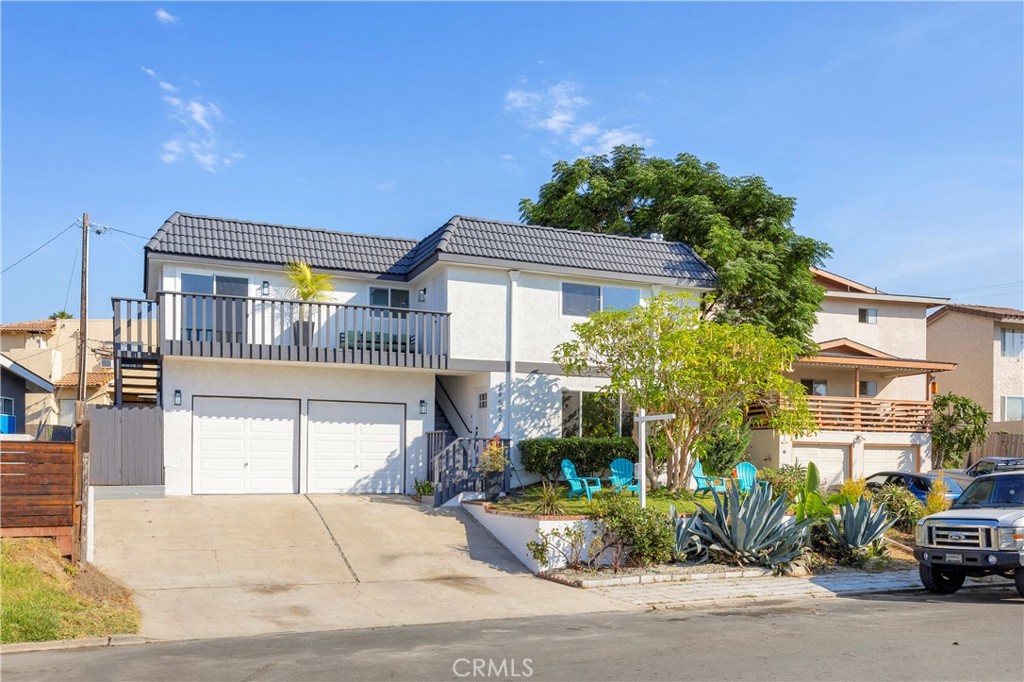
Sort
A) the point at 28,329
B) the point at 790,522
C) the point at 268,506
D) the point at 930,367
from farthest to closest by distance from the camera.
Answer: the point at 28,329 < the point at 930,367 < the point at 268,506 < the point at 790,522

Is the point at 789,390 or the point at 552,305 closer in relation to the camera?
the point at 789,390

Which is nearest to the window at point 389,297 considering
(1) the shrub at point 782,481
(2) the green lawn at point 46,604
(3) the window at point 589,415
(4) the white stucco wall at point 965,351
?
(3) the window at point 589,415

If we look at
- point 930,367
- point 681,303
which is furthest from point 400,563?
A: point 930,367

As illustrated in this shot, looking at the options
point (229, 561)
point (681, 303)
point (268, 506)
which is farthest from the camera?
point (681, 303)

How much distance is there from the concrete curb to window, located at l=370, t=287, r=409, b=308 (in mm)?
13929

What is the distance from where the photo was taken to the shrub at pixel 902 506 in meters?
18.9

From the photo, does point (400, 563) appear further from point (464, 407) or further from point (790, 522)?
point (464, 407)

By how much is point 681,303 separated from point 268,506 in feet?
36.5

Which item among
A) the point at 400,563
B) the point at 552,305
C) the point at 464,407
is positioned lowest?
the point at 400,563

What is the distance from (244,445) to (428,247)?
6.55m

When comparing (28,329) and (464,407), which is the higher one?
(28,329)

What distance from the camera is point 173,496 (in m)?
19.7

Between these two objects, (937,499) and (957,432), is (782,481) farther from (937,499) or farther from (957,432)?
(957,432)

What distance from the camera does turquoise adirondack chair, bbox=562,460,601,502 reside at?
1978 centimetres
